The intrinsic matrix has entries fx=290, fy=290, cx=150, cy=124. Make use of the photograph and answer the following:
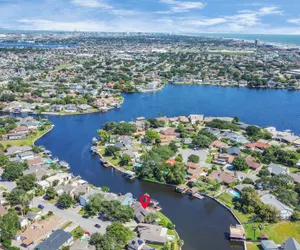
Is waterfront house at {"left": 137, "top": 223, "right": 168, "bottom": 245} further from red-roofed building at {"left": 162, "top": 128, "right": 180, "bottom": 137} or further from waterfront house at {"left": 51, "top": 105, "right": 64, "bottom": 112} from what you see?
waterfront house at {"left": 51, "top": 105, "right": 64, "bottom": 112}

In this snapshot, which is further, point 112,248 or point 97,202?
point 97,202

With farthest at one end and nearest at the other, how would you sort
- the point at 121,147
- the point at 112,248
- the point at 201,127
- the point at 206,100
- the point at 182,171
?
the point at 206,100, the point at 201,127, the point at 121,147, the point at 182,171, the point at 112,248

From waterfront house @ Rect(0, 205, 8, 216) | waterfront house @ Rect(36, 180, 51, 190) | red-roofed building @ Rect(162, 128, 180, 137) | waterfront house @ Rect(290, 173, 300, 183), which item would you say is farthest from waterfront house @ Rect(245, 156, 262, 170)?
waterfront house @ Rect(0, 205, 8, 216)

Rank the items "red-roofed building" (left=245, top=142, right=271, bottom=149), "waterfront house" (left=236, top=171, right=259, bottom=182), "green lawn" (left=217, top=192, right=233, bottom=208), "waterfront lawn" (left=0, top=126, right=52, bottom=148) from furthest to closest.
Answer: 1. "waterfront lawn" (left=0, top=126, right=52, bottom=148)
2. "red-roofed building" (left=245, top=142, right=271, bottom=149)
3. "waterfront house" (left=236, top=171, right=259, bottom=182)
4. "green lawn" (left=217, top=192, right=233, bottom=208)

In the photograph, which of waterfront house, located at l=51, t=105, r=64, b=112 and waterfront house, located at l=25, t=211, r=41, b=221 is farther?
waterfront house, located at l=51, t=105, r=64, b=112

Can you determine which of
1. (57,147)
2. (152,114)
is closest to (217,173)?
(57,147)

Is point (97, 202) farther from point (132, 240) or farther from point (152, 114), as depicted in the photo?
point (152, 114)

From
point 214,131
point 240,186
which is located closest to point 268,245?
point 240,186
